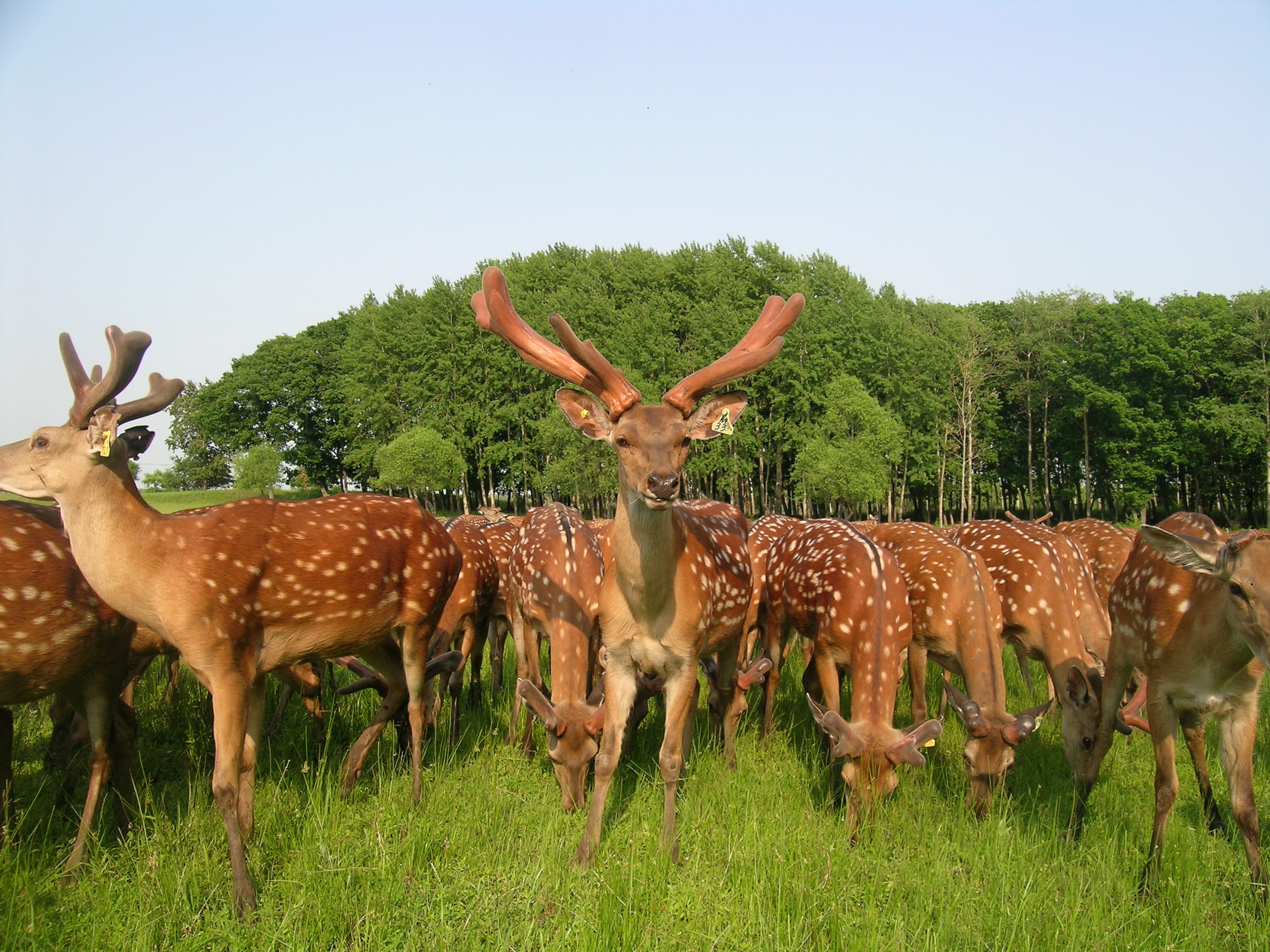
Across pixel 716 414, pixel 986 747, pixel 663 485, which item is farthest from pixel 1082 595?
pixel 663 485

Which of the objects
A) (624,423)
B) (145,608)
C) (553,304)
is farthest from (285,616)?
A: (553,304)

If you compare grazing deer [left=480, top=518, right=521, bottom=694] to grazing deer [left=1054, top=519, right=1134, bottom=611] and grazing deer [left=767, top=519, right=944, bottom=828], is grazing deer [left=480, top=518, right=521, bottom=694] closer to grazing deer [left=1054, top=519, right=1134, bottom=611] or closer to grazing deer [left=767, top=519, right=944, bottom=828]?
Answer: grazing deer [left=767, top=519, right=944, bottom=828]

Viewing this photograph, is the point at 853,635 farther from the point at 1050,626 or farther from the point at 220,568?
the point at 220,568

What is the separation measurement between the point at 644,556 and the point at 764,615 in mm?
3447

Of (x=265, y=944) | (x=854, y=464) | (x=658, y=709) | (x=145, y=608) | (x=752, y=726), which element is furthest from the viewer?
(x=854, y=464)

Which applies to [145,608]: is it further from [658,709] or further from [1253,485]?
[1253,485]

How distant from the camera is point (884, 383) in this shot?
1478 inches

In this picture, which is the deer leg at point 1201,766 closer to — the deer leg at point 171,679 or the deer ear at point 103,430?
the deer ear at point 103,430

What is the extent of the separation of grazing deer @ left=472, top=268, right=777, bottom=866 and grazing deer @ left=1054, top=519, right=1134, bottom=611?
16.5 ft

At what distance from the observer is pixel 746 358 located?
451 cm

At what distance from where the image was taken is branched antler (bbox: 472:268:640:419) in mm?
4133

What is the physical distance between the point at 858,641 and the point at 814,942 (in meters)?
2.09

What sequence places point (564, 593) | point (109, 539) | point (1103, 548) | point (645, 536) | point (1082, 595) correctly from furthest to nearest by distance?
point (1103, 548) < point (1082, 595) < point (564, 593) < point (645, 536) < point (109, 539)

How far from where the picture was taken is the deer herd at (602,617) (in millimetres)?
3803
